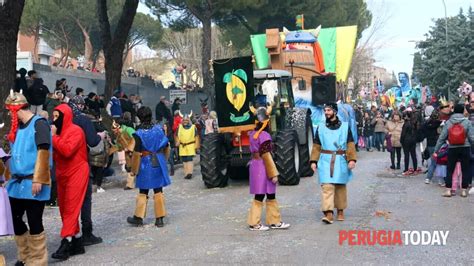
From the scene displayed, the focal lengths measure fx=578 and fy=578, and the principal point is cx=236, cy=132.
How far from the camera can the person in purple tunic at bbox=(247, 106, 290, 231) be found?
317 inches

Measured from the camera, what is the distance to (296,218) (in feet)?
29.0

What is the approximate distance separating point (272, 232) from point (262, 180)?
727 mm

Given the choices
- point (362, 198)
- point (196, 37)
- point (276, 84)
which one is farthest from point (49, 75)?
point (196, 37)

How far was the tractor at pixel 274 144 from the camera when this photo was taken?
39.0ft

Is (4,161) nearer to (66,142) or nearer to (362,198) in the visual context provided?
(66,142)

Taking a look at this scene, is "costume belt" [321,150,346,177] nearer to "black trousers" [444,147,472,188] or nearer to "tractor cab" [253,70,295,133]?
"black trousers" [444,147,472,188]

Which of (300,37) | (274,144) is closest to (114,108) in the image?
(274,144)

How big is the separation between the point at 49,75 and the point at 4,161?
14956mm

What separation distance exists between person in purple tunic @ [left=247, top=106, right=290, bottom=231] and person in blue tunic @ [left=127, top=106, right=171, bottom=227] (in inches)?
53.5

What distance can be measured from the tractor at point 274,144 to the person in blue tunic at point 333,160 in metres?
3.07

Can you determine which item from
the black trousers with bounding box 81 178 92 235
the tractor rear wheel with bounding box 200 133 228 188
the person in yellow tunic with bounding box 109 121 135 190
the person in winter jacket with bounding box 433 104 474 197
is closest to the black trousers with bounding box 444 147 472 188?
the person in winter jacket with bounding box 433 104 474 197

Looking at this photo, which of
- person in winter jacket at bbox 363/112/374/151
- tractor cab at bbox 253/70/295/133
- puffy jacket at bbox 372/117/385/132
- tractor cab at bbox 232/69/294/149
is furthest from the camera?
person in winter jacket at bbox 363/112/374/151

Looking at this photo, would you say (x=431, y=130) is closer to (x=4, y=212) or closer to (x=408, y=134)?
(x=408, y=134)

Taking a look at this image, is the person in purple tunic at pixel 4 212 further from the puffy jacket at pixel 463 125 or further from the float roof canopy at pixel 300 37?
the float roof canopy at pixel 300 37
